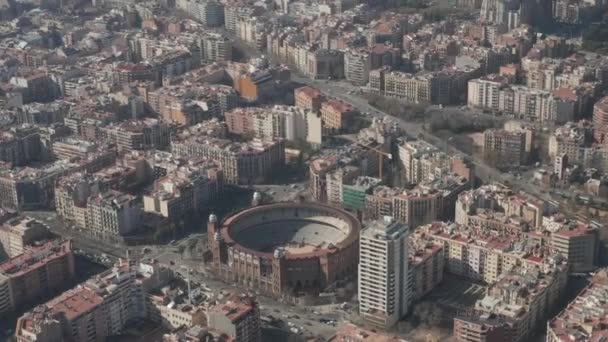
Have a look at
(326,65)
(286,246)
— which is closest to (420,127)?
(326,65)

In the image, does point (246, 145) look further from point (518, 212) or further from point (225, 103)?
point (518, 212)

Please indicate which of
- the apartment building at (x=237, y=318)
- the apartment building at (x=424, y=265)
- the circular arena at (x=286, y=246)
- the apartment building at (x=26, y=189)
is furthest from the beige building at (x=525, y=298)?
the apartment building at (x=26, y=189)

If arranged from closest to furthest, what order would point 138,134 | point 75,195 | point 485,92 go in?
point 75,195 → point 138,134 → point 485,92

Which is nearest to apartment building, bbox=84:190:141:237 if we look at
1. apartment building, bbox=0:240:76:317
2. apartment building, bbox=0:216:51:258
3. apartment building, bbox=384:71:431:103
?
apartment building, bbox=0:216:51:258

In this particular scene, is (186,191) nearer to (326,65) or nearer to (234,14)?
(326,65)

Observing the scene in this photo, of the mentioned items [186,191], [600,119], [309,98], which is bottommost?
[186,191]

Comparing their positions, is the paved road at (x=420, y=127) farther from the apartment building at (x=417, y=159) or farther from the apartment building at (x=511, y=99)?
the apartment building at (x=417, y=159)

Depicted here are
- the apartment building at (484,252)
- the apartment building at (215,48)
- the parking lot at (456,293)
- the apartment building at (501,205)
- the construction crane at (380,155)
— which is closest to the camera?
the parking lot at (456,293)
